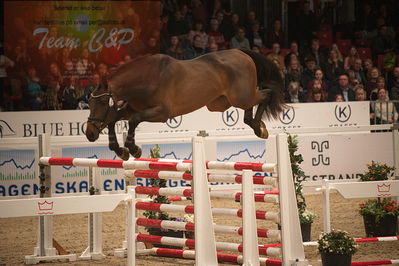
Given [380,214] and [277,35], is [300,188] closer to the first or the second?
[380,214]

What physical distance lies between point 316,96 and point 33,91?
4.75 metres

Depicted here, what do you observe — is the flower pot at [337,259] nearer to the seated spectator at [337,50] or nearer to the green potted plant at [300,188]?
the green potted plant at [300,188]

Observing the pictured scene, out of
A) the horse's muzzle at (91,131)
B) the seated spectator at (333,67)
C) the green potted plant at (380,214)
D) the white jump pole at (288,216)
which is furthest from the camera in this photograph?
the seated spectator at (333,67)

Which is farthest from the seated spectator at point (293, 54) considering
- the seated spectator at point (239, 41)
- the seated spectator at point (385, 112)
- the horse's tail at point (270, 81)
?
the horse's tail at point (270, 81)

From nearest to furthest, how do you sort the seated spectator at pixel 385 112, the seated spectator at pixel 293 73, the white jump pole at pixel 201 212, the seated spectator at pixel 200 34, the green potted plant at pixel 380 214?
the white jump pole at pixel 201 212 → the green potted plant at pixel 380 214 → the seated spectator at pixel 385 112 → the seated spectator at pixel 293 73 → the seated spectator at pixel 200 34

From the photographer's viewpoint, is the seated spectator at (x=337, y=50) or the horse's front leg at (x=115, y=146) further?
the seated spectator at (x=337, y=50)

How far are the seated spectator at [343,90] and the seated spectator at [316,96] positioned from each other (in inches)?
24.3

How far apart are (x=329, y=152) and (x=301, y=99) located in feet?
5.03

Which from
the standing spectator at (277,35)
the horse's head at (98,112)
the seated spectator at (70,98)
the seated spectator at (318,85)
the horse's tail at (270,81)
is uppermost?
the standing spectator at (277,35)

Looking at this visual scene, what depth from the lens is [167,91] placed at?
576cm

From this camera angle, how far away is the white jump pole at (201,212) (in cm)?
576

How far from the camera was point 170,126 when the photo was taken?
38.2ft

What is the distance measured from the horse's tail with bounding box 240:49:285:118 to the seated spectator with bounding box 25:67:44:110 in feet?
22.4

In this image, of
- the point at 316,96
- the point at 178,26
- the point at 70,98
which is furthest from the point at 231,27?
the point at 70,98
